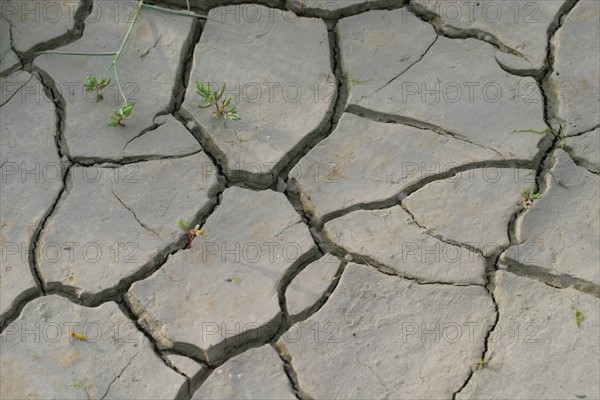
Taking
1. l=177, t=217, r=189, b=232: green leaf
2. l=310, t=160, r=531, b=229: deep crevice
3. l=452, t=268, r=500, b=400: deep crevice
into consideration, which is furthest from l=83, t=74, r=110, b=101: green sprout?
l=452, t=268, r=500, b=400: deep crevice


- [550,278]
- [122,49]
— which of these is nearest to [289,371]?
[550,278]

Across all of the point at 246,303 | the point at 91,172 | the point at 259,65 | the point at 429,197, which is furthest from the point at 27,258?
the point at 429,197

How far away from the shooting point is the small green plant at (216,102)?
10.7 ft

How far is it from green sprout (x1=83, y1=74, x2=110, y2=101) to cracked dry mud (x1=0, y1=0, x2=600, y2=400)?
0.04 metres

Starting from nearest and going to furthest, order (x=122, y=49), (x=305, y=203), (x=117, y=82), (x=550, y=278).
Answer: (x=550, y=278) → (x=305, y=203) → (x=117, y=82) → (x=122, y=49)

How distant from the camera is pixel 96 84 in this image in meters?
3.38

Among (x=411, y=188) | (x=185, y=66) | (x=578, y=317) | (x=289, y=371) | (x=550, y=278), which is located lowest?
(x=289, y=371)

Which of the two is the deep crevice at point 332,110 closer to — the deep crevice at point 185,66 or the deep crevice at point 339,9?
the deep crevice at point 339,9

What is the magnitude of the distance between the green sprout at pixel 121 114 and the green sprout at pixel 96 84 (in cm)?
11

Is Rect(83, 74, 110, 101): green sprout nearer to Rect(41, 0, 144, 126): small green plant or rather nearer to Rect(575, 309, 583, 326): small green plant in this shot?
Rect(41, 0, 144, 126): small green plant

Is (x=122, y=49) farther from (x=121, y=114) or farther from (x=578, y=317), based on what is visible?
(x=578, y=317)

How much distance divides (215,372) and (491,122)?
4.65 ft

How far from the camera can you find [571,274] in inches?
115

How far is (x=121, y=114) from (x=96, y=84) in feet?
0.64
